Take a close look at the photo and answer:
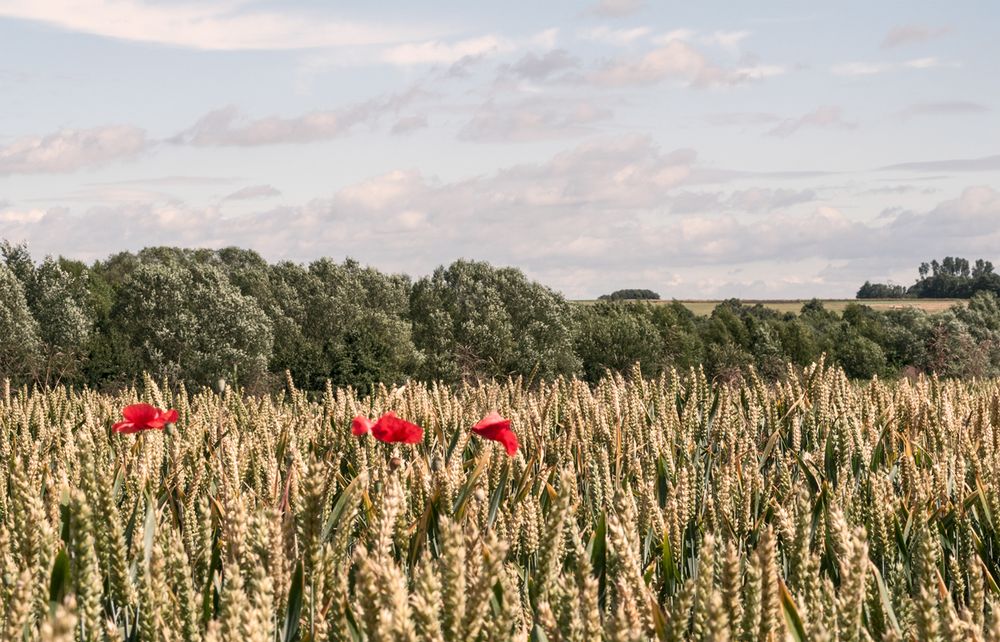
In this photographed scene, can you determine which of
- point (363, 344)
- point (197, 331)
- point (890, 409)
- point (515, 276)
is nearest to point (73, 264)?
point (197, 331)

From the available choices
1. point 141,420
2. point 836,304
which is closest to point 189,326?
point 141,420

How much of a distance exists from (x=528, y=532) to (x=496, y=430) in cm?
65

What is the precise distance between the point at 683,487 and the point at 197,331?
59.8 metres

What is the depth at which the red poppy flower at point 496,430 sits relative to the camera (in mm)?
3369

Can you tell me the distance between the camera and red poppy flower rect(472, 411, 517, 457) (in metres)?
3.37

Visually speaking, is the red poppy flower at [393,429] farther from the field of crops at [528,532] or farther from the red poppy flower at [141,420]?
the red poppy flower at [141,420]

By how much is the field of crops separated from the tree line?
33.6 meters

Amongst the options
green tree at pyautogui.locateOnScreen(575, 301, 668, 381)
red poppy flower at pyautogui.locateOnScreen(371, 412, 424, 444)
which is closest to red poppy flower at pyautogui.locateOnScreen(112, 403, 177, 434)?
red poppy flower at pyautogui.locateOnScreen(371, 412, 424, 444)

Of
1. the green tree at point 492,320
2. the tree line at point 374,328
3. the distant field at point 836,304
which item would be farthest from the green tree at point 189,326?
the distant field at point 836,304

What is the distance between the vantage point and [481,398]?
604cm

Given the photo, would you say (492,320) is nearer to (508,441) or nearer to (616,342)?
(616,342)

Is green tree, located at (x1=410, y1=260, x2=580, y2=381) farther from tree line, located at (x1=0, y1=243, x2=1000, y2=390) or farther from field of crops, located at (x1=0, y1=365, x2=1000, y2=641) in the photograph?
field of crops, located at (x1=0, y1=365, x2=1000, y2=641)

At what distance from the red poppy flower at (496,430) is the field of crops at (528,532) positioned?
0.05m

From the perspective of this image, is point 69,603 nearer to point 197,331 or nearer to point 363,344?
point 363,344
